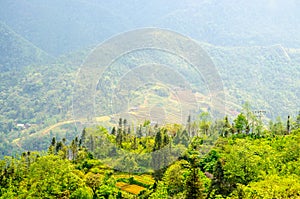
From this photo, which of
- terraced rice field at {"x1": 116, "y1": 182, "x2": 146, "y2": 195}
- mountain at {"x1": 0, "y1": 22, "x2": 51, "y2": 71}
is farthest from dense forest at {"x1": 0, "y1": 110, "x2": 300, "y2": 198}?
mountain at {"x1": 0, "y1": 22, "x2": 51, "y2": 71}

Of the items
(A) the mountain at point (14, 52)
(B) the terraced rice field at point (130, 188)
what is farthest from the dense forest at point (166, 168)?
(A) the mountain at point (14, 52)

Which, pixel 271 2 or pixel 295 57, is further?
pixel 271 2

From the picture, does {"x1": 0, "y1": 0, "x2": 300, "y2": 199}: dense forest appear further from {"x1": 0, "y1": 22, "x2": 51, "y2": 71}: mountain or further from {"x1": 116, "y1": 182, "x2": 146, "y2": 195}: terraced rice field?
{"x1": 0, "y1": 22, "x2": 51, "y2": 71}: mountain

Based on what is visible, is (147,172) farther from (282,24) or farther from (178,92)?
(282,24)

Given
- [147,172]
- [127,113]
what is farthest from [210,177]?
[127,113]

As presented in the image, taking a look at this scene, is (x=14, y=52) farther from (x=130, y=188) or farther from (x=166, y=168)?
(x=130, y=188)

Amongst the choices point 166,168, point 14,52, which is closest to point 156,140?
point 166,168
